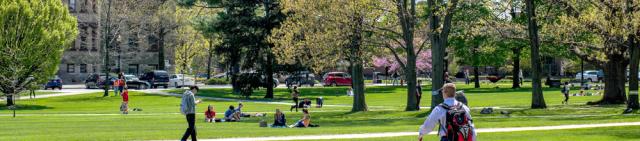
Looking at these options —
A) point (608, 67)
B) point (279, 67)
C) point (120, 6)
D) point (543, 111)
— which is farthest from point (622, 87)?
point (120, 6)

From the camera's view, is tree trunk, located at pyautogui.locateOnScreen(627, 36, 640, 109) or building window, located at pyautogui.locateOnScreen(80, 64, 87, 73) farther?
building window, located at pyautogui.locateOnScreen(80, 64, 87, 73)

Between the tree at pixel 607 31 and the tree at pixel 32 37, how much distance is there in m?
25.6

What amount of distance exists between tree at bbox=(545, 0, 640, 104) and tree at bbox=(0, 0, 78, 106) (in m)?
25.6

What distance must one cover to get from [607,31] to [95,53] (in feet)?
206

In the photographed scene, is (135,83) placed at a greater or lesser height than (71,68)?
lesser

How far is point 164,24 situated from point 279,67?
925 inches

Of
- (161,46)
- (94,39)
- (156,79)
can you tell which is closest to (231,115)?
(156,79)

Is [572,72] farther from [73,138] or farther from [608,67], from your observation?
[73,138]

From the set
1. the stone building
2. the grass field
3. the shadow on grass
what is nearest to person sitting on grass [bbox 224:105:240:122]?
the grass field

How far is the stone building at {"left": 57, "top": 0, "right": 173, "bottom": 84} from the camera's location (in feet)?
261

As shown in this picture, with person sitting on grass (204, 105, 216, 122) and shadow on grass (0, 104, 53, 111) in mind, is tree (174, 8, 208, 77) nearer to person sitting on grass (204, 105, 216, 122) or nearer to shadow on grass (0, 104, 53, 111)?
shadow on grass (0, 104, 53, 111)

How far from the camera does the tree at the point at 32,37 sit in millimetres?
46000

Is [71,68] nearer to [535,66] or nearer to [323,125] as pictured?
[535,66]

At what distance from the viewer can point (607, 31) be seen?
32.1m
